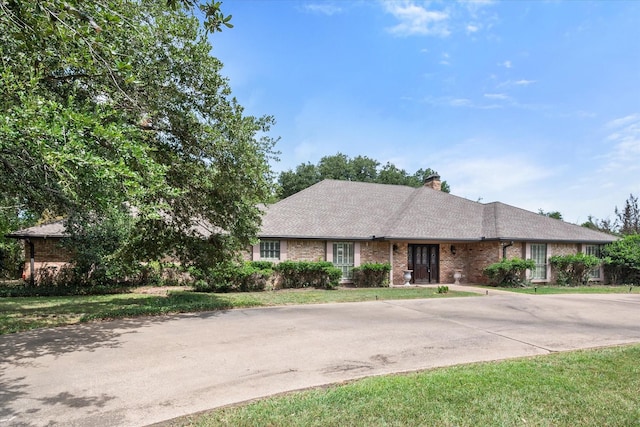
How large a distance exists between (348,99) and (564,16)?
33.3ft

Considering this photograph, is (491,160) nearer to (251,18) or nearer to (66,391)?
(251,18)

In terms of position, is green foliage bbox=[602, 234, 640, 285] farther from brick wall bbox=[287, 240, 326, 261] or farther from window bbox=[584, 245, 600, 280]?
brick wall bbox=[287, 240, 326, 261]

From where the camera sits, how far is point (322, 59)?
1332cm

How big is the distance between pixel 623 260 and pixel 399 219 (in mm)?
12198

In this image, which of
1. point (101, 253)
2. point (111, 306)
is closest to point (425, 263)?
point (111, 306)

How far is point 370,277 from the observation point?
58.8 ft

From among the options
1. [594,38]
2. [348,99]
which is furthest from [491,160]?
[594,38]

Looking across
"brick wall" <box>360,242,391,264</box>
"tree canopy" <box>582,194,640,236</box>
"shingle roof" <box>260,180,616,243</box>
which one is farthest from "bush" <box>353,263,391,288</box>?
"tree canopy" <box>582,194,640,236</box>

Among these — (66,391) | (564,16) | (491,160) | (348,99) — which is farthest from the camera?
(491,160)

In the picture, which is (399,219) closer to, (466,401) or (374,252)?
(374,252)

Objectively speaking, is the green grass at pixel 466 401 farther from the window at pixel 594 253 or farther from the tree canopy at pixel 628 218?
the tree canopy at pixel 628 218

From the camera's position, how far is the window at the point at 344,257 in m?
18.2

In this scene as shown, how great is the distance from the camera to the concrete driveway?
4.28 metres

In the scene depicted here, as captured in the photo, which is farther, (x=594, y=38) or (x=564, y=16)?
(x=594, y=38)
